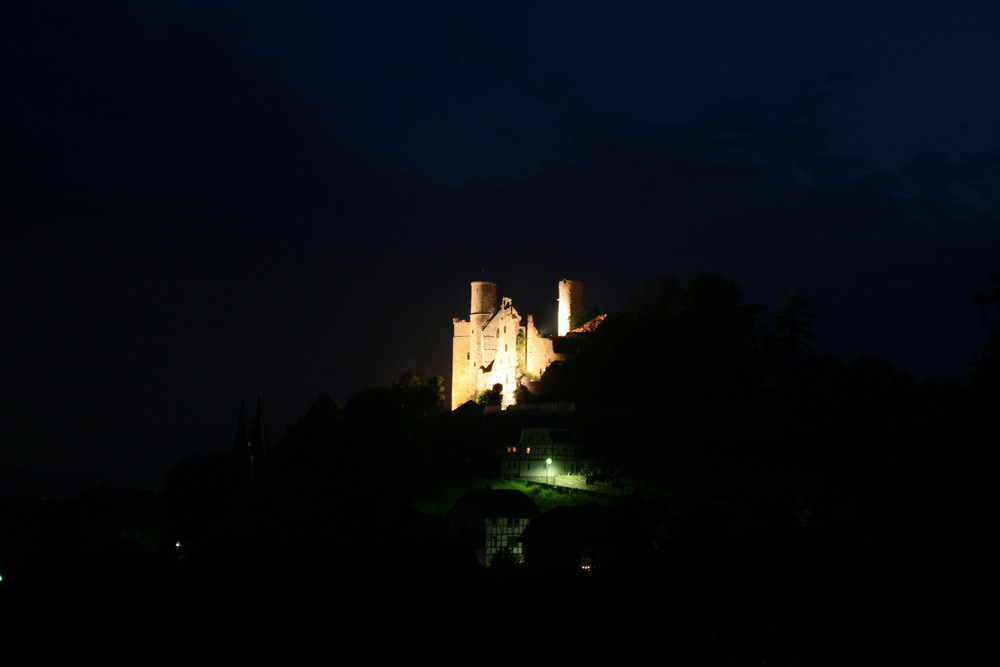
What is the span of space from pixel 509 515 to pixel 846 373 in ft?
69.5

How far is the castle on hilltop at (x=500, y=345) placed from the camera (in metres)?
71.8

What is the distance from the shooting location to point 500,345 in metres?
74.6

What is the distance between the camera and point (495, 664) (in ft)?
78.0

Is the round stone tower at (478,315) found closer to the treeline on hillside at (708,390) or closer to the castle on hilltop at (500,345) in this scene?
the castle on hilltop at (500,345)

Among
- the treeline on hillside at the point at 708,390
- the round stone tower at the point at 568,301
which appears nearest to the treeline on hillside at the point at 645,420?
the treeline on hillside at the point at 708,390

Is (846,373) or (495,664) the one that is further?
(846,373)

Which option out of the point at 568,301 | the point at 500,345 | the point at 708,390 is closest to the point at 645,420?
the point at 708,390

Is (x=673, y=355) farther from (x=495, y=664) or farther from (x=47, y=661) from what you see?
(x=47, y=661)

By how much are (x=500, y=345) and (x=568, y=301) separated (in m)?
7.15

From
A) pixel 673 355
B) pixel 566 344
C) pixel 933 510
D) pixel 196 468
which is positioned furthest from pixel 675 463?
pixel 933 510

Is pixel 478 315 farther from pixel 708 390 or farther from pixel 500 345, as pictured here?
pixel 708 390

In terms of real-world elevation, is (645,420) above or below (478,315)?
below

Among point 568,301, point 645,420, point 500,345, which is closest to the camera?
point 645,420

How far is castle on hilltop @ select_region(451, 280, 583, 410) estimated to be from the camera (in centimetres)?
7175
